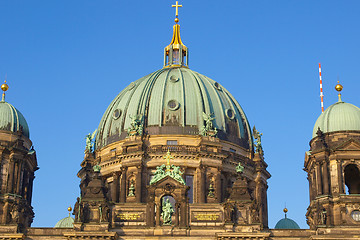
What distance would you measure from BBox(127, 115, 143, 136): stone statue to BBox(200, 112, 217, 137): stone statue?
20.3 ft

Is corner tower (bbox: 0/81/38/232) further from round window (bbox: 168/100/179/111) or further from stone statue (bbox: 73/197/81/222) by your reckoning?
round window (bbox: 168/100/179/111)

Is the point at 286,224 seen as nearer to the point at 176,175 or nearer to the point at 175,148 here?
the point at 175,148

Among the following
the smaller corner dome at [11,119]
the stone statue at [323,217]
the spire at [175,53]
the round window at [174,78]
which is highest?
the spire at [175,53]

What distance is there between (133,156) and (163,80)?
10.2 meters

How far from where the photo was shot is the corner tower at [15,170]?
69.1 metres

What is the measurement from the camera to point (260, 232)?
66.4m

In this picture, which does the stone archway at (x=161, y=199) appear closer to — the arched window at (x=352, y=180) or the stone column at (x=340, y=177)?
the stone column at (x=340, y=177)

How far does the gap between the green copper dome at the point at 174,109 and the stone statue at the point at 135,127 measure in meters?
0.31

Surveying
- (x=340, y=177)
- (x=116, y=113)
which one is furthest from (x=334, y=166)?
(x=116, y=113)

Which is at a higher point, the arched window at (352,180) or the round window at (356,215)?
the arched window at (352,180)

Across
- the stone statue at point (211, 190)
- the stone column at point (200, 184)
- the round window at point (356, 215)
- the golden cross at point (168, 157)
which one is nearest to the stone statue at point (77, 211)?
the golden cross at point (168, 157)

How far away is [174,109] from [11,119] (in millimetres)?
16862

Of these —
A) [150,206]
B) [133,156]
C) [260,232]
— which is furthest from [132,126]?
[260,232]

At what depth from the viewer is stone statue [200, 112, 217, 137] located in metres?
79.1
